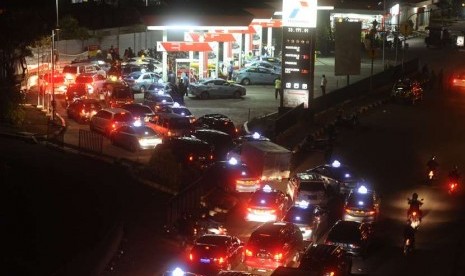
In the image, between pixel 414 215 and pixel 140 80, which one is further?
pixel 140 80

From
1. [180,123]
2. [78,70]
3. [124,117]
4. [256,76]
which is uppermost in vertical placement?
[78,70]

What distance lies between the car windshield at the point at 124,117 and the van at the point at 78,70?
14.0 m

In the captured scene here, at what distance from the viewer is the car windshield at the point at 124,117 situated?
4031 centimetres

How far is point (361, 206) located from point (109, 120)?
47.6 ft

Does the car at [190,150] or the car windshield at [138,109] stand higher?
the car windshield at [138,109]

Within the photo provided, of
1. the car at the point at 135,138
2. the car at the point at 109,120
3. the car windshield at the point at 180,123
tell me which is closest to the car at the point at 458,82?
the car windshield at the point at 180,123

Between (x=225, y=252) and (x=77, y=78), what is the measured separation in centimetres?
2933

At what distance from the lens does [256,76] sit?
61562 millimetres

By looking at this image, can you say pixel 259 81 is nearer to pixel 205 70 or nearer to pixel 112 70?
pixel 205 70

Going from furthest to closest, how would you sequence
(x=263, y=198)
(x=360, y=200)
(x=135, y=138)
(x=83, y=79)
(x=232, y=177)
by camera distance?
(x=83, y=79), (x=135, y=138), (x=232, y=177), (x=360, y=200), (x=263, y=198)

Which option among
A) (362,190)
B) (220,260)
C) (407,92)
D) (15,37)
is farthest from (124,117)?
(407,92)

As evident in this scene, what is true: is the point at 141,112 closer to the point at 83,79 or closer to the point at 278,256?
the point at 83,79

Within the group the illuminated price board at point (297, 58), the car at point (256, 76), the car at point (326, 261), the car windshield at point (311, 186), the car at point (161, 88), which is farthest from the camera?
the car at point (256, 76)

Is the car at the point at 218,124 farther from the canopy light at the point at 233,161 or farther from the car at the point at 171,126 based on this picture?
the canopy light at the point at 233,161
